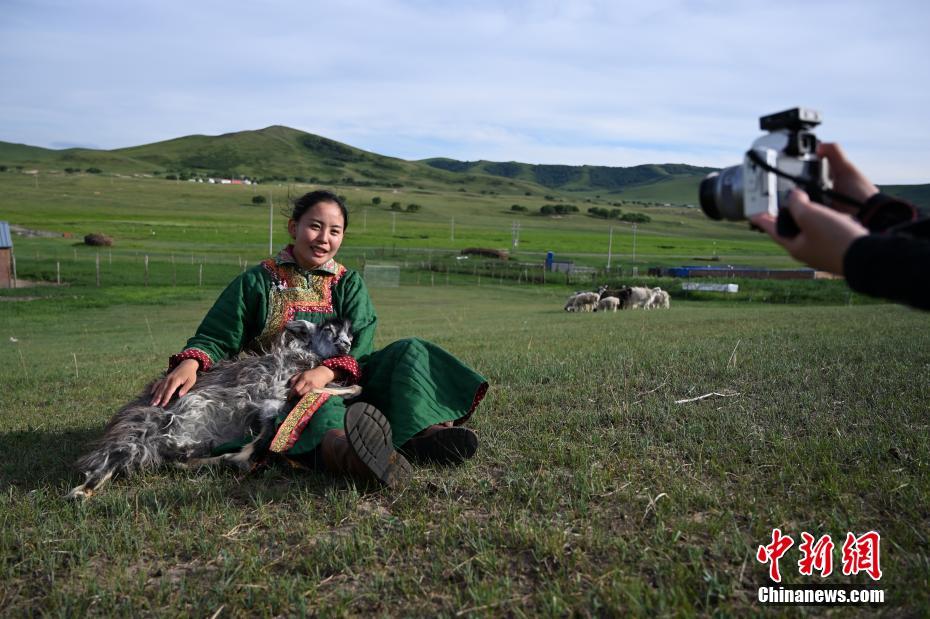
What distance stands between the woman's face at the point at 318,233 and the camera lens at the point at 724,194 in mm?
2927

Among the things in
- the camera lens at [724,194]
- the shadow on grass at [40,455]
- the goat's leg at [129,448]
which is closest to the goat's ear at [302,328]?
the goat's leg at [129,448]

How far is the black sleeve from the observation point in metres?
2.12

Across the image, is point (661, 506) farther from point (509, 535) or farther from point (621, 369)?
point (621, 369)

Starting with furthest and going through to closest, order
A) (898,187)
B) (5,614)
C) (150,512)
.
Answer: (898,187) → (150,512) → (5,614)

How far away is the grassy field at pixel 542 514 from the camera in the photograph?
2.90 m

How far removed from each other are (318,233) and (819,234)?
11.7 ft

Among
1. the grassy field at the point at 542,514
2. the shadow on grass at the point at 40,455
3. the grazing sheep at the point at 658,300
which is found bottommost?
the grazing sheep at the point at 658,300

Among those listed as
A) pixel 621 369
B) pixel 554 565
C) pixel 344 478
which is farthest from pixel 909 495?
pixel 621 369

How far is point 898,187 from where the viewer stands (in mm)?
154000

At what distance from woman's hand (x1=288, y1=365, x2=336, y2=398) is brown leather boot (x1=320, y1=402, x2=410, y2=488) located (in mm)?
625

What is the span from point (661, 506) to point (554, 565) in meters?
0.75

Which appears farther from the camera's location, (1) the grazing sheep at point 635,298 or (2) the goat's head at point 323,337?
(1) the grazing sheep at point 635,298

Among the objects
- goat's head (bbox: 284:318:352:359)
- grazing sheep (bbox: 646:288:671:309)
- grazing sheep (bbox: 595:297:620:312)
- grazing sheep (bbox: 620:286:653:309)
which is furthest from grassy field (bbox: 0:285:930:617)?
grazing sheep (bbox: 646:288:671:309)

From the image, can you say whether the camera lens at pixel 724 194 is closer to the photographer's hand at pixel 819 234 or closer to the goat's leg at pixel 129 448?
the photographer's hand at pixel 819 234
